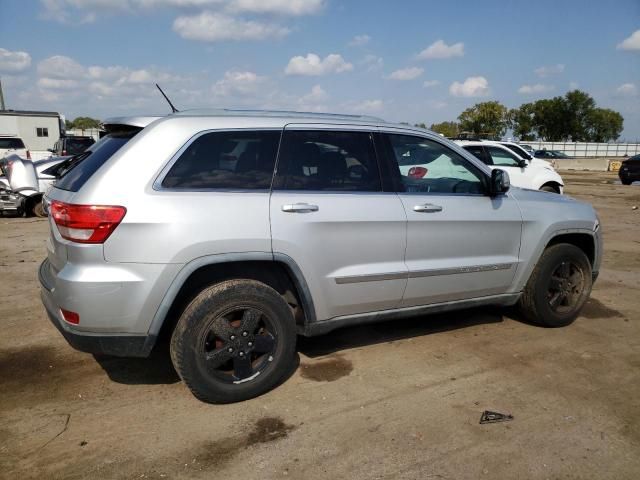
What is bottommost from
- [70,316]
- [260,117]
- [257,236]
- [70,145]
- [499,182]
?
[70,316]

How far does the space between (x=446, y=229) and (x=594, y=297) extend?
116 inches

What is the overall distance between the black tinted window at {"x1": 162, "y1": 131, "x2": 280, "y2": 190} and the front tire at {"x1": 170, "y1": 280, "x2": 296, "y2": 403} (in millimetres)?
636

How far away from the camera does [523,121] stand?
8338 cm

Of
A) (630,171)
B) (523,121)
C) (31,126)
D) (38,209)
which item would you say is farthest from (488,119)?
(38,209)

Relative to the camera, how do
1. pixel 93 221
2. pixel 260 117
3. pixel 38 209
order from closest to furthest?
pixel 93 221, pixel 260 117, pixel 38 209

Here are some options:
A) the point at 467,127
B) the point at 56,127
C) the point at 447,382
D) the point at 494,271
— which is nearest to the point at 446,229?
the point at 494,271

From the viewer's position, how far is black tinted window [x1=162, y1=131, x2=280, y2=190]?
10.3ft

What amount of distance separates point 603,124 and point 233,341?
95.8 meters

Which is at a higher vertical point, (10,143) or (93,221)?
(10,143)

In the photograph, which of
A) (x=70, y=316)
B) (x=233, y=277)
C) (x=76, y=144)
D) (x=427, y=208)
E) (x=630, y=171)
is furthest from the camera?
(x=630, y=171)

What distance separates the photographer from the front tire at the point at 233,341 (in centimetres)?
314

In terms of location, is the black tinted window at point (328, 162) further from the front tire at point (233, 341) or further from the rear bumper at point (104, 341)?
the rear bumper at point (104, 341)

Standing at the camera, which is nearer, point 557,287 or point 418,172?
point 418,172

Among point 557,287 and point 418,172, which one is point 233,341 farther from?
point 557,287
